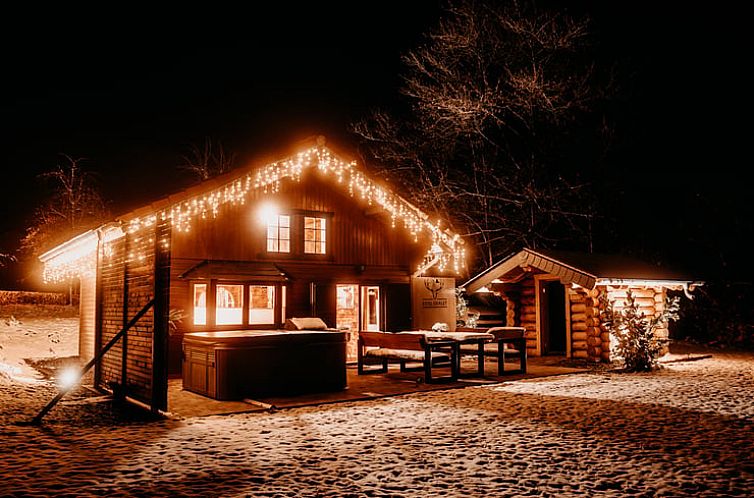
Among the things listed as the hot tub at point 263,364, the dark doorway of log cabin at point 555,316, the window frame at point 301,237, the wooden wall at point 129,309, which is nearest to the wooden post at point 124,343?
the wooden wall at point 129,309

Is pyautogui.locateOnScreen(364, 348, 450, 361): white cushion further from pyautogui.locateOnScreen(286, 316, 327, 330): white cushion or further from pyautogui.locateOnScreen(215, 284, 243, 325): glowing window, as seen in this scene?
pyautogui.locateOnScreen(215, 284, 243, 325): glowing window

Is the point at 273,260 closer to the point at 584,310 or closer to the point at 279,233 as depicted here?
the point at 279,233

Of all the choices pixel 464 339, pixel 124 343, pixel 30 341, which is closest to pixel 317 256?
pixel 464 339

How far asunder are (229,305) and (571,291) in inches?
356

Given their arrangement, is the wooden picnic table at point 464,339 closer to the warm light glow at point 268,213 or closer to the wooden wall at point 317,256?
the wooden wall at point 317,256

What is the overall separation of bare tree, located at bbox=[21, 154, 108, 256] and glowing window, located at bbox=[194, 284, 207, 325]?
2057cm

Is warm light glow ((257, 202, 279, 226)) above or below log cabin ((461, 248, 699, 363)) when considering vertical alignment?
above

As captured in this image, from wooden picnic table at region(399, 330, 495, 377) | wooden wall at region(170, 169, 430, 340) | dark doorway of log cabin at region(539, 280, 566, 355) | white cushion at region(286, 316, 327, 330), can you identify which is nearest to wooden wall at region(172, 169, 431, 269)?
wooden wall at region(170, 169, 430, 340)

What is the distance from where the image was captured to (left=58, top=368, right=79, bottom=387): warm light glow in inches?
482

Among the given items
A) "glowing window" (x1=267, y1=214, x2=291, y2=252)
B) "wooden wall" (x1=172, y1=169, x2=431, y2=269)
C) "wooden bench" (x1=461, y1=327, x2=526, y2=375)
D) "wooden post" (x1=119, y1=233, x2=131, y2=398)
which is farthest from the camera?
"glowing window" (x1=267, y1=214, x2=291, y2=252)

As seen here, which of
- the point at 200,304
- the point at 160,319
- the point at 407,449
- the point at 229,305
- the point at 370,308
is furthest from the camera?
Result: the point at 370,308

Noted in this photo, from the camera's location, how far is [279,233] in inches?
619

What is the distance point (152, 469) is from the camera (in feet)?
19.4

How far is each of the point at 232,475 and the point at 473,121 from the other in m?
19.5
